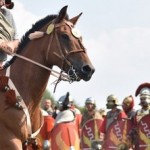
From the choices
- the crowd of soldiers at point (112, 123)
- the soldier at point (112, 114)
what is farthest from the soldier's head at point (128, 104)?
the soldier at point (112, 114)

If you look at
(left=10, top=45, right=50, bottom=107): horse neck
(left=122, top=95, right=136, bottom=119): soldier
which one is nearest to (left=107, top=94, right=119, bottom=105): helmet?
(left=122, top=95, right=136, bottom=119): soldier

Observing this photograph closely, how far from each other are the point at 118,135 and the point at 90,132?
131cm

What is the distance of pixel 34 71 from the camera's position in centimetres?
800

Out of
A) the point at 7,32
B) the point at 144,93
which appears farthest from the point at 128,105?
the point at 7,32

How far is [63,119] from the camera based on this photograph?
13945 millimetres

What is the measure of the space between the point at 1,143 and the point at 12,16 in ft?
5.82

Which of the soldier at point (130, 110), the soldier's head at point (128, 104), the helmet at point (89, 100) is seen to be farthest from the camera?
the helmet at point (89, 100)

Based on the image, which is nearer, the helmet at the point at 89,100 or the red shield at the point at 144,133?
the red shield at the point at 144,133

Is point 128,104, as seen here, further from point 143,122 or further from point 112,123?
point 143,122

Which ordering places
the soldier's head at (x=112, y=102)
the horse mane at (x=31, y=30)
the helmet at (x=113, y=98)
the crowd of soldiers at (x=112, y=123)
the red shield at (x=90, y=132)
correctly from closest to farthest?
the horse mane at (x=31, y=30) < the crowd of soldiers at (x=112, y=123) < the soldier's head at (x=112, y=102) < the helmet at (x=113, y=98) < the red shield at (x=90, y=132)

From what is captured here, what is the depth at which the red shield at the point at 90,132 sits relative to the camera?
15.9 meters

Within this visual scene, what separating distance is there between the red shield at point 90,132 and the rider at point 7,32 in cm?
755

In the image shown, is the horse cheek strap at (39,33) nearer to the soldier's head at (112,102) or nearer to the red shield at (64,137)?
the red shield at (64,137)

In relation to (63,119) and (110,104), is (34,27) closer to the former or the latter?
(63,119)
